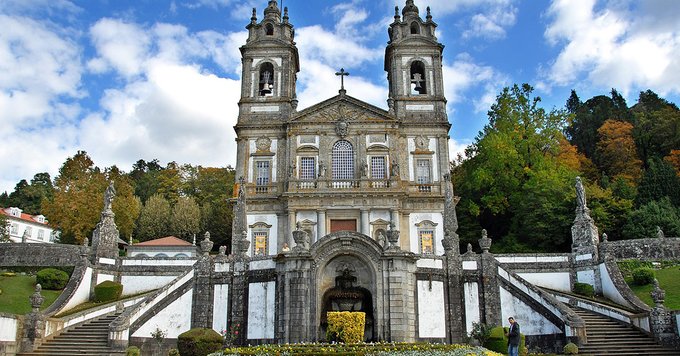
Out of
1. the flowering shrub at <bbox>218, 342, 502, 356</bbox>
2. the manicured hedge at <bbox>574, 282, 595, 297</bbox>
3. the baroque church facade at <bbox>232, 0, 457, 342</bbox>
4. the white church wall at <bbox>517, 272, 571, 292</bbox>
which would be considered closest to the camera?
the flowering shrub at <bbox>218, 342, 502, 356</bbox>

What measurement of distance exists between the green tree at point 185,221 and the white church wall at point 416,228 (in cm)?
2205

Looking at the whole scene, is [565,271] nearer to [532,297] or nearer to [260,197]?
[532,297]

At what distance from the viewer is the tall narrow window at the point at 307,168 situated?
3619 cm

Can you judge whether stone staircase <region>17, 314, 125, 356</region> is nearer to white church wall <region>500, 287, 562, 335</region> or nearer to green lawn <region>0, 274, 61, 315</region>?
green lawn <region>0, 274, 61, 315</region>

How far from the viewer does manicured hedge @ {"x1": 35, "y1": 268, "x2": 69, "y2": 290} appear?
26.8 meters

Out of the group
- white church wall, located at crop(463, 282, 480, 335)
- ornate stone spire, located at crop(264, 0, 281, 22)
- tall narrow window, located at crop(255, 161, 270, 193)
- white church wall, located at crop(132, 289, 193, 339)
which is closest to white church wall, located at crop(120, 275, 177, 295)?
white church wall, located at crop(132, 289, 193, 339)

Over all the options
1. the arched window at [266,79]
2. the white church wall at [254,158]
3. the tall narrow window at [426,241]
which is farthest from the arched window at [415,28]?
the tall narrow window at [426,241]

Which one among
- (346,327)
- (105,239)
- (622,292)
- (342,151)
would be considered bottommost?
(346,327)

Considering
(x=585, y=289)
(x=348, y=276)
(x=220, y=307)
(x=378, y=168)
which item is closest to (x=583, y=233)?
(x=585, y=289)

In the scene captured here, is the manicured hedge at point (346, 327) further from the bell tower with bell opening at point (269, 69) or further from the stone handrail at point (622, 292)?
the bell tower with bell opening at point (269, 69)

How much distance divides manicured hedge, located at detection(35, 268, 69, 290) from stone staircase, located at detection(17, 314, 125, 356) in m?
5.35

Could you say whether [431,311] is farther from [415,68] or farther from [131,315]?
[415,68]

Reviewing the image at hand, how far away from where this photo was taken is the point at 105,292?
25672mm

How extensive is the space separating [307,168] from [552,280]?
53.7ft
